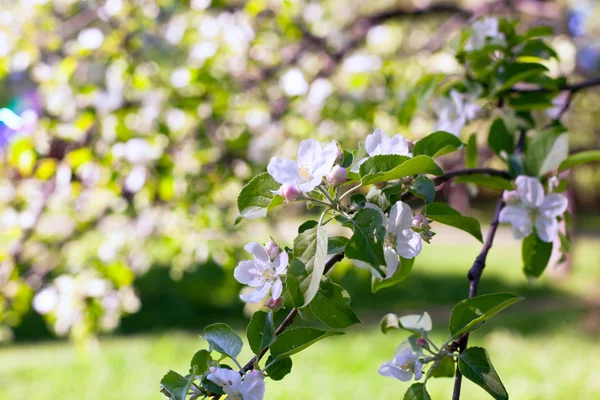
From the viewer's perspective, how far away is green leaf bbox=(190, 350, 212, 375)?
57 cm

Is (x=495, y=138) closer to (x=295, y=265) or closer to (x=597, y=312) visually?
(x=295, y=265)

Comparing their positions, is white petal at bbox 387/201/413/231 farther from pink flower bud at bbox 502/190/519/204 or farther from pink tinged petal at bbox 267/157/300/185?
pink flower bud at bbox 502/190/519/204

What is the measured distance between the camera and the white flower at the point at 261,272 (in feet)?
1.89

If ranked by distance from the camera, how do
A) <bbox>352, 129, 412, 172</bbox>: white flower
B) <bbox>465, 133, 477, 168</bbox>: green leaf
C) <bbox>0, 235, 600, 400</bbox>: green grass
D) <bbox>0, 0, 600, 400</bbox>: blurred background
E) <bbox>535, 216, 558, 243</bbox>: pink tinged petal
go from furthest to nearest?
<bbox>0, 235, 600, 400</bbox>: green grass < <bbox>0, 0, 600, 400</bbox>: blurred background < <bbox>465, 133, 477, 168</bbox>: green leaf < <bbox>535, 216, 558, 243</bbox>: pink tinged petal < <bbox>352, 129, 412, 172</bbox>: white flower

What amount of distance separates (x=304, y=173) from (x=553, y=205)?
1.19ft

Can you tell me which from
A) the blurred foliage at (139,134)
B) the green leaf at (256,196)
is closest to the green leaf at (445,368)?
the green leaf at (256,196)

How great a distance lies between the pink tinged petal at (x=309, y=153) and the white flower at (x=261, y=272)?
0.29 feet

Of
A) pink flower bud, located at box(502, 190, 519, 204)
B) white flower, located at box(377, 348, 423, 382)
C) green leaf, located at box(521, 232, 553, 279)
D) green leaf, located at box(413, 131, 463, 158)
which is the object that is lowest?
green leaf, located at box(521, 232, 553, 279)

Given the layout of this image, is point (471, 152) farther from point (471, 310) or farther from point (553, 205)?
point (471, 310)

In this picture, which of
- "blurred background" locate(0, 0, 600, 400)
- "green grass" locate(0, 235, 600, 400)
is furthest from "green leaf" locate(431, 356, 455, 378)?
"green grass" locate(0, 235, 600, 400)

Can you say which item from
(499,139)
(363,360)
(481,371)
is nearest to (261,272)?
(481,371)

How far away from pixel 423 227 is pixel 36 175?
1.69m

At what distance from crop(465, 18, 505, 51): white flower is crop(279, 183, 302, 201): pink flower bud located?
0.61 metres

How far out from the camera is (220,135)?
234cm
